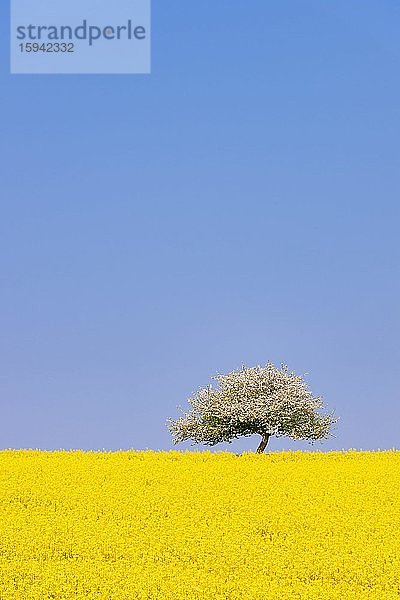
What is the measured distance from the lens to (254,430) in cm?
3775

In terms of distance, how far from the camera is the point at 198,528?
65.4 ft

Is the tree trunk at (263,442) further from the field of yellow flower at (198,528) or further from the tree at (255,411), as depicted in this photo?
the field of yellow flower at (198,528)

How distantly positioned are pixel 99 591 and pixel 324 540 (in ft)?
17.9

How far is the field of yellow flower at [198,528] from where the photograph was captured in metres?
16.3

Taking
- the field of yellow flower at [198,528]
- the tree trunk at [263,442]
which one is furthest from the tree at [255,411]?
the field of yellow flower at [198,528]

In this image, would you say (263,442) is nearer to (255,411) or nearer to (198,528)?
(255,411)

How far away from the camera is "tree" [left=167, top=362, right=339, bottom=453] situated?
122ft

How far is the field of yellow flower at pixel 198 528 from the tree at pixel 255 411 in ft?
27.5

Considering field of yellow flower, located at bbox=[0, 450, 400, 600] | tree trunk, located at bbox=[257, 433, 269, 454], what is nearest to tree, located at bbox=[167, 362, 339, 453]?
tree trunk, located at bbox=[257, 433, 269, 454]

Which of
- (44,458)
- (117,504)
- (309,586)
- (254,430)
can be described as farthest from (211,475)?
(254,430)

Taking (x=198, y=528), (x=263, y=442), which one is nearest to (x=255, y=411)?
(x=263, y=442)

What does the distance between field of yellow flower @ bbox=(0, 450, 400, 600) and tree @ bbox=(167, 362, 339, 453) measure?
8.39m

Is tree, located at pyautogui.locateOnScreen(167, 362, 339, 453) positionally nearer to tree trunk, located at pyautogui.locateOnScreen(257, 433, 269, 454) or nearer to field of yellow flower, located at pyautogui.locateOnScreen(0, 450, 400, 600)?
tree trunk, located at pyautogui.locateOnScreen(257, 433, 269, 454)

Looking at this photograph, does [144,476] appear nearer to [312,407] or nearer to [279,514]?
[279,514]
